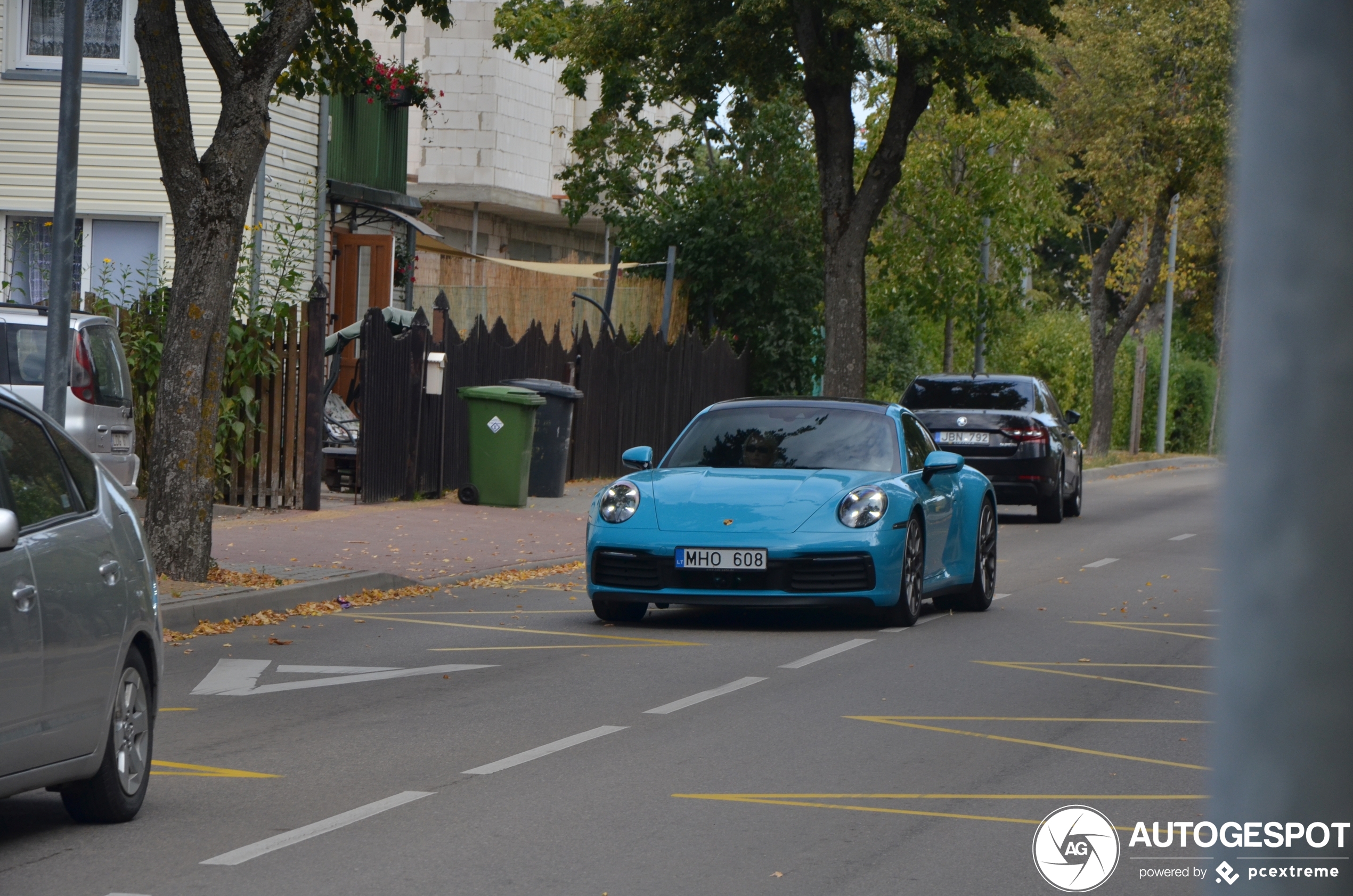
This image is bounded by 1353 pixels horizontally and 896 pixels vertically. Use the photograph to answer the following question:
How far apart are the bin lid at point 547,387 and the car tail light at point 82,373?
21.2 feet

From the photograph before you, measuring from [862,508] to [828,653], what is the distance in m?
1.18

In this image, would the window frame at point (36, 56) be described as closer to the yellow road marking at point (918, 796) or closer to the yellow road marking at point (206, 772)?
the yellow road marking at point (206, 772)

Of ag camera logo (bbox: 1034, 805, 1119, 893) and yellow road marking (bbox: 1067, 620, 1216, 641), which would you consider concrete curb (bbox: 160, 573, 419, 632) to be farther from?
ag camera logo (bbox: 1034, 805, 1119, 893)

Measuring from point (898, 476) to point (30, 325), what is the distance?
25.3 feet

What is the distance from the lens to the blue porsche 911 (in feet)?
36.3

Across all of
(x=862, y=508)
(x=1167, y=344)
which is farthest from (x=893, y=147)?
(x=1167, y=344)

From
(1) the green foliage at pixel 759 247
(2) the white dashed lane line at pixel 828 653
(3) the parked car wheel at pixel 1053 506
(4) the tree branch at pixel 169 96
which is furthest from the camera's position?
(1) the green foliage at pixel 759 247

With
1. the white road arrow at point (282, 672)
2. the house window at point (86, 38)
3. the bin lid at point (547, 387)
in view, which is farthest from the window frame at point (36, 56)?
the white road arrow at point (282, 672)

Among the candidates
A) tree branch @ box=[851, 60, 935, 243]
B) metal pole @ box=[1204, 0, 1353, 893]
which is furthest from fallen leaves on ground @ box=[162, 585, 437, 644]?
tree branch @ box=[851, 60, 935, 243]

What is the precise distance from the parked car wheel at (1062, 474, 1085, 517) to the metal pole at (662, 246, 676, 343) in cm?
862

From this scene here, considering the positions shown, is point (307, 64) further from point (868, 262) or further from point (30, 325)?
point (868, 262)

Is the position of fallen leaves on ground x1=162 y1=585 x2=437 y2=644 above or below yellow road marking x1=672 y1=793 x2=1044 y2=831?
below

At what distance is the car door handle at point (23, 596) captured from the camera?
5383mm

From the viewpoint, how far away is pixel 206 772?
688 cm
